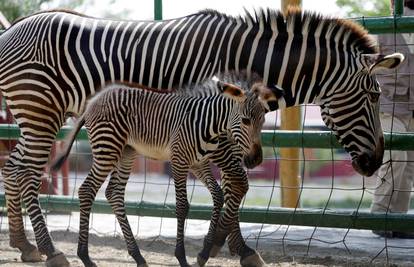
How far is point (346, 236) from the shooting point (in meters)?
7.84

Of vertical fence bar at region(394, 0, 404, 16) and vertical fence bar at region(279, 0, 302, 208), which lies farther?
vertical fence bar at region(279, 0, 302, 208)

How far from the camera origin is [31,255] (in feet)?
23.3

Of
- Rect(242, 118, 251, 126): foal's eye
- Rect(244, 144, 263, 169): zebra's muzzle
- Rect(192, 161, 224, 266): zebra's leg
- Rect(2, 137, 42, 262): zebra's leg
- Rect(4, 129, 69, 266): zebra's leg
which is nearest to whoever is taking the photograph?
Rect(244, 144, 263, 169): zebra's muzzle

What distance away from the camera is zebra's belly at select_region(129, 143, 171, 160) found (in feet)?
21.0

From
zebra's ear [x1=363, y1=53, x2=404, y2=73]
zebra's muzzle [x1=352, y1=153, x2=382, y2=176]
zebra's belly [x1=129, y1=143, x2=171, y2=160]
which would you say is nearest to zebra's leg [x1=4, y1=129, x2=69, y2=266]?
zebra's belly [x1=129, y1=143, x2=171, y2=160]

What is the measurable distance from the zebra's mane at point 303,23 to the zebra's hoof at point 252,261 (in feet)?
5.72

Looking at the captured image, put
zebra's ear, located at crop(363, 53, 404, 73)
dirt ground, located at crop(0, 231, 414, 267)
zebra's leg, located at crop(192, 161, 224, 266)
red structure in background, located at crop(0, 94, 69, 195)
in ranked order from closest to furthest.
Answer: zebra's ear, located at crop(363, 53, 404, 73) < zebra's leg, located at crop(192, 161, 224, 266) < dirt ground, located at crop(0, 231, 414, 267) < red structure in background, located at crop(0, 94, 69, 195)

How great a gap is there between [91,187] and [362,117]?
6.96ft

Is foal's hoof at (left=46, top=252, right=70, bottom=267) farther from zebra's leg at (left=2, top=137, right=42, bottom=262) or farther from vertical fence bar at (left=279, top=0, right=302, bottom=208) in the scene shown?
vertical fence bar at (left=279, top=0, right=302, bottom=208)

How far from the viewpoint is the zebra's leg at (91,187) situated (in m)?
6.41

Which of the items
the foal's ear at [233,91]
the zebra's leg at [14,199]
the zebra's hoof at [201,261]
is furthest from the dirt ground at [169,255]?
the foal's ear at [233,91]

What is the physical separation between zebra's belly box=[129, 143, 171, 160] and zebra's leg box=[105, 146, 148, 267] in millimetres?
203

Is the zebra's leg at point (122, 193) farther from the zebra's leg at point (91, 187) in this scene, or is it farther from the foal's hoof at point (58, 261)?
the foal's hoof at point (58, 261)

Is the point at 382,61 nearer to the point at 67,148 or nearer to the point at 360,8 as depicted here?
the point at 67,148
